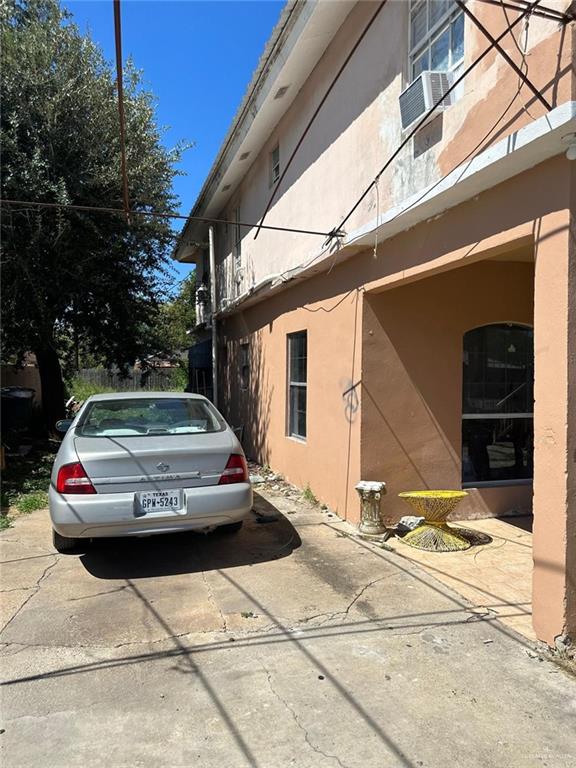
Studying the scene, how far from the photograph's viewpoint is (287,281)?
8.23 m

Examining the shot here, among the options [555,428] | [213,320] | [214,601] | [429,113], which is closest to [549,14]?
[429,113]

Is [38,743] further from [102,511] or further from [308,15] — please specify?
[308,15]

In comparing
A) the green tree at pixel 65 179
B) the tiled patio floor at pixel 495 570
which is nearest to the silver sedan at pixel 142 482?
the tiled patio floor at pixel 495 570

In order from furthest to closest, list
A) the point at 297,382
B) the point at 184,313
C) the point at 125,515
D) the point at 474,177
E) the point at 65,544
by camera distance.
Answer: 1. the point at 184,313
2. the point at 297,382
3. the point at 65,544
4. the point at 125,515
5. the point at 474,177

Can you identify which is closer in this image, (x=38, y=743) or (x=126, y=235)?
(x=38, y=743)

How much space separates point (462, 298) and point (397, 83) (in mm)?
2424

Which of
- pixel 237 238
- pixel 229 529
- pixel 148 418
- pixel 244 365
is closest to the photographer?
pixel 148 418

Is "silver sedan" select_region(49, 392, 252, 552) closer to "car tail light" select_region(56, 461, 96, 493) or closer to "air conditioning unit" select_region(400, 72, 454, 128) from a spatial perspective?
"car tail light" select_region(56, 461, 96, 493)

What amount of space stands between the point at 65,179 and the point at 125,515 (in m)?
7.11

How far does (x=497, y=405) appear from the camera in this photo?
6816mm

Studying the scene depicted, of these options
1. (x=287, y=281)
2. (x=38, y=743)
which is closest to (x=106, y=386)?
(x=287, y=281)

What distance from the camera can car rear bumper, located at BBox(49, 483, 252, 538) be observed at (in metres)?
4.50

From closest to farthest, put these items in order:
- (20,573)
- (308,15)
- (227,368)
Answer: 1. (20,573)
2. (308,15)
3. (227,368)

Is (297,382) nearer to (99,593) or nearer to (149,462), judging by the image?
(149,462)
